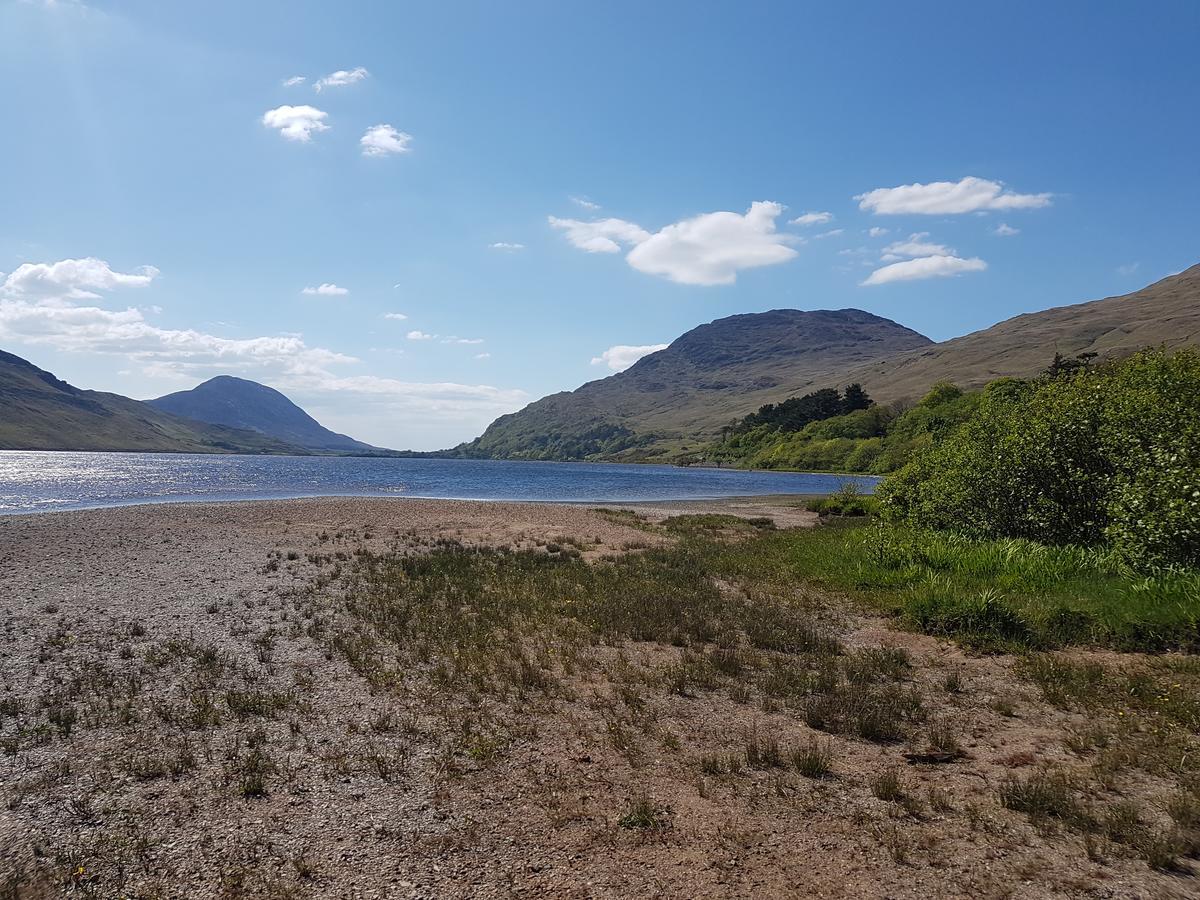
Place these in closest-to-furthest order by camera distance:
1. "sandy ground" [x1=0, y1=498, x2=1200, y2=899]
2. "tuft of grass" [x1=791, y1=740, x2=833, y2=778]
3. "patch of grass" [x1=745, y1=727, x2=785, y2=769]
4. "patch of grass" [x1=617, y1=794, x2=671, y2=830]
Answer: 1. "sandy ground" [x1=0, y1=498, x2=1200, y2=899]
2. "patch of grass" [x1=617, y1=794, x2=671, y2=830]
3. "tuft of grass" [x1=791, y1=740, x2=833, y2=778]
4. "patch of grass" [x1=745, y1=727, x2=785, y2=769]

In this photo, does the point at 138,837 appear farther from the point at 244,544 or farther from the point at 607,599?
the point at 244,544

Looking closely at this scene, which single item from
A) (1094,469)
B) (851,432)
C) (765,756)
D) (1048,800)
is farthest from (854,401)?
(1048,800)

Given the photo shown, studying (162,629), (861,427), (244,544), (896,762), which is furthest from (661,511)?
(861,427)

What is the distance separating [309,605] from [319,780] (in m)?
11.1

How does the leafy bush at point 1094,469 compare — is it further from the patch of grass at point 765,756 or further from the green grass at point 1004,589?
the patch of grass at point 765,756

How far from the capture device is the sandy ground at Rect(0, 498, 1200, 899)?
603 cm

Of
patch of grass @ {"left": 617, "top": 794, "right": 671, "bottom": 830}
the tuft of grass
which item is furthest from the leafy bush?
patch of grass @ {"left": 617, "top": 794, "right": 671, "bottom": 830}

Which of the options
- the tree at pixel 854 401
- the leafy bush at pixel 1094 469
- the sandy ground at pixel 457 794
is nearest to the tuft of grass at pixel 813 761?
the sandy ground at pixel 457 794

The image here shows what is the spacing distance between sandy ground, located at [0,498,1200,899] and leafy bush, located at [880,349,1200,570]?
6064 mm

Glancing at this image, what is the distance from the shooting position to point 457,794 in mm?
7660

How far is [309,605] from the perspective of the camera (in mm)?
18000

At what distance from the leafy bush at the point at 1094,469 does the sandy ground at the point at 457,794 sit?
6.06 metres

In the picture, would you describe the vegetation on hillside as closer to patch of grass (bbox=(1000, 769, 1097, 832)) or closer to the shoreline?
the shoreline

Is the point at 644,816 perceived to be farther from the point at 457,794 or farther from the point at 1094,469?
the point at 1094,469
